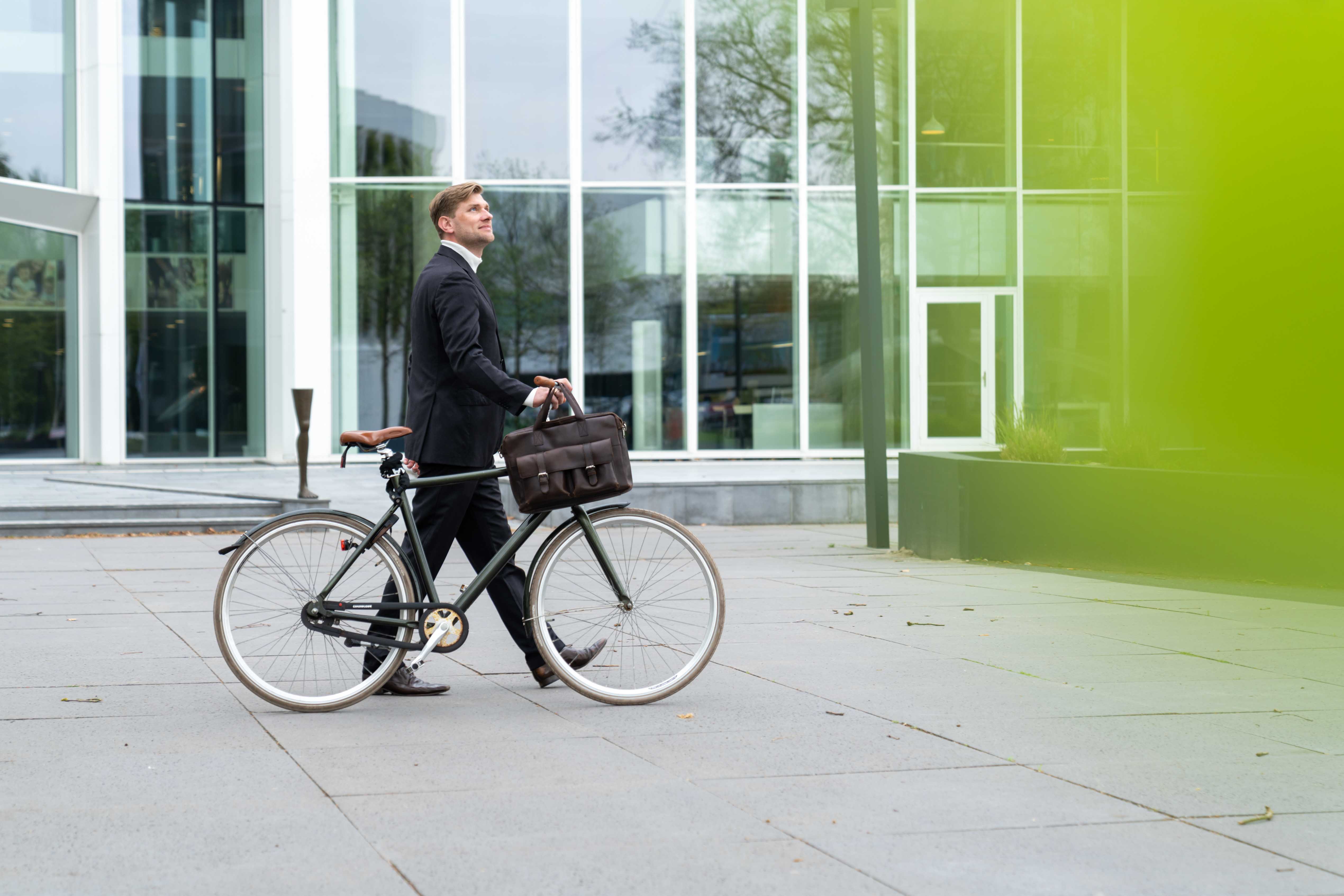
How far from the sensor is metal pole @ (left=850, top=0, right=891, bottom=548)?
40.3ft

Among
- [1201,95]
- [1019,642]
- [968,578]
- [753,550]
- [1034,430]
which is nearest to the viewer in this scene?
[1201,95]

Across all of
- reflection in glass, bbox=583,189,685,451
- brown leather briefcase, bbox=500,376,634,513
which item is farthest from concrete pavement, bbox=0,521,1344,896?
reflection in glass, bbox=583,189,685,451

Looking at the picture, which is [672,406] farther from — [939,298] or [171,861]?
[171,861]

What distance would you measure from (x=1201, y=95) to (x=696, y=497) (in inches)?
558

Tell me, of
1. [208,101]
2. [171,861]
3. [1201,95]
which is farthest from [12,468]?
[1201,95]

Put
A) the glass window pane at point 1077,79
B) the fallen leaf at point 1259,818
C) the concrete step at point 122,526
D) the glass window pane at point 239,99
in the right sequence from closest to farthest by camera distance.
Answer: the glass window pane at point 1077,79
the fallen leaf at point 1259,818
the concrete step at point 122,526
the glass window pane at point 239,99

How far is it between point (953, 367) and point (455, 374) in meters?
18.3

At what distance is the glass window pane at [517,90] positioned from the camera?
21.8 meters

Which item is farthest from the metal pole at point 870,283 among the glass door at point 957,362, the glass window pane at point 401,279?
the glass door at point 957,362

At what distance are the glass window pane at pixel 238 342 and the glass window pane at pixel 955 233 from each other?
11.0m

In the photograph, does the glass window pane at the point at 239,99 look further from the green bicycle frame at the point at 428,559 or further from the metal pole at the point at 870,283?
the green bicycle frame at the point at 428,559

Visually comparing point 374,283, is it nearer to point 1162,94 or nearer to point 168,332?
point 168,332

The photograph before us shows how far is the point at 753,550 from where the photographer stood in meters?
12.3

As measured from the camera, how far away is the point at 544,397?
16.4ft
